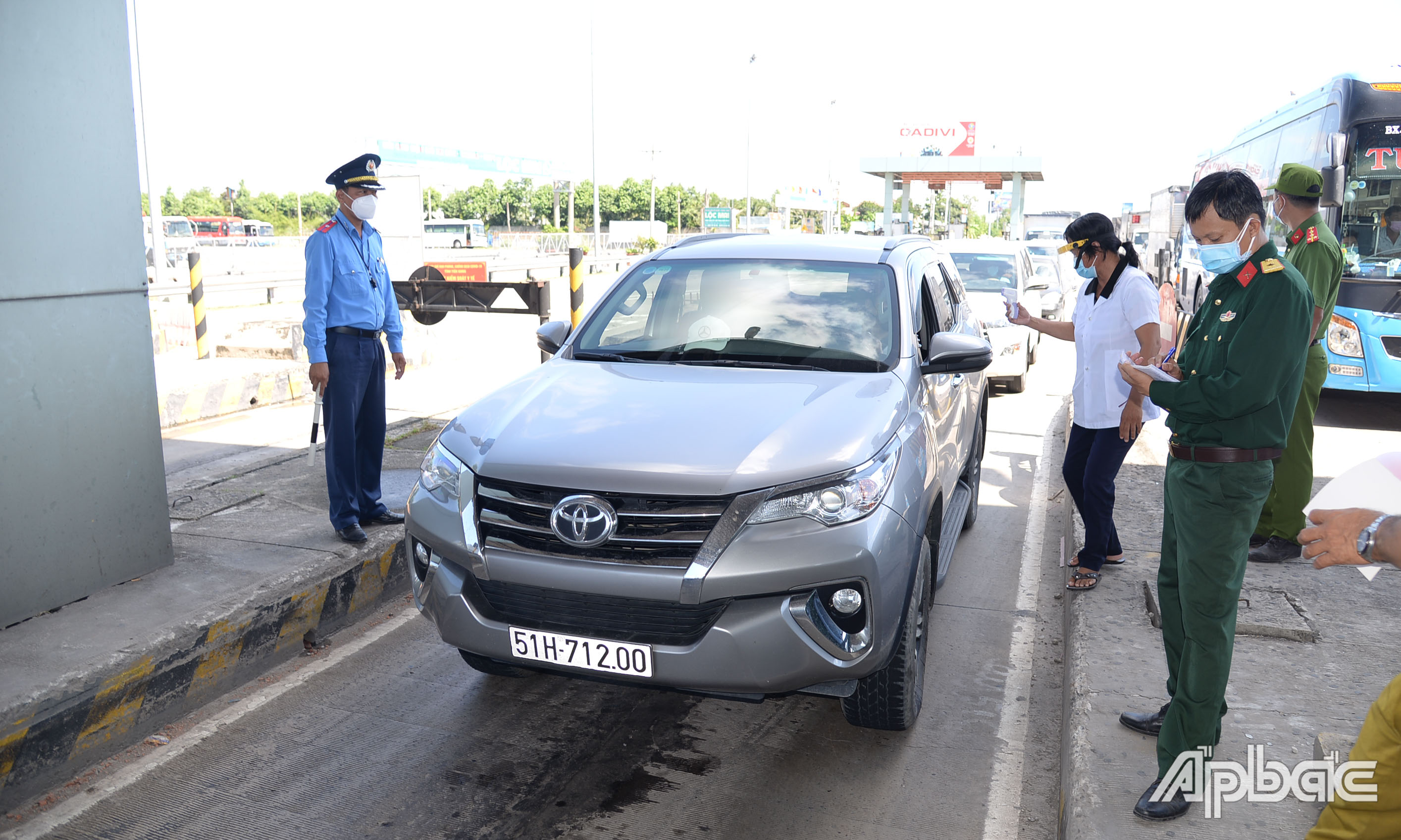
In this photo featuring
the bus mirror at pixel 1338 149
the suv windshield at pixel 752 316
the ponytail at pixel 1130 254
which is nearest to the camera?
the suv windshield at pixel 752 316

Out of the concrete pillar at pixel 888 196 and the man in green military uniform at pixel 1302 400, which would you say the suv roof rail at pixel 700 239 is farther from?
the concrete pillar at pixel 888 196

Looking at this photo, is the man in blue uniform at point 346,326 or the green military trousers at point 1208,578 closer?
the green military trousers at point 1208,578

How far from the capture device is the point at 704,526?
3.13m

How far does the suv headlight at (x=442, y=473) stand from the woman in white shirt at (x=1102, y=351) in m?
2.86

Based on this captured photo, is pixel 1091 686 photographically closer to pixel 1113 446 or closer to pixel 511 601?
pixel 1113 446

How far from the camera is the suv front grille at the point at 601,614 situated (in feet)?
10.2

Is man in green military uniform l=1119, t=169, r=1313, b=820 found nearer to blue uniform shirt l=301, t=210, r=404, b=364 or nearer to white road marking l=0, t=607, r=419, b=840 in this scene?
white road marking l=0, t=607, r=419, b=840

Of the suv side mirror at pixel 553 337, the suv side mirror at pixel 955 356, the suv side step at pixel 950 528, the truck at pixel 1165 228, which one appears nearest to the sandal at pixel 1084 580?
the suv side step at pixel 950 528

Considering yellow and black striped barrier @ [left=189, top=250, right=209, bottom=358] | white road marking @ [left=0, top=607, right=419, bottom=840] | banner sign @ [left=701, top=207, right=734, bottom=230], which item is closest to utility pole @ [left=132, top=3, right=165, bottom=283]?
yellow and black striped barrier @ [left=189, top=250, right=209, bottom=358]

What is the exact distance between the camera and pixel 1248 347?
108 inches

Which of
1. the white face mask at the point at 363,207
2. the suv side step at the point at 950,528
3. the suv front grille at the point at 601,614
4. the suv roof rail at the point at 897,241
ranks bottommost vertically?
the suv side step at the point at 950,528

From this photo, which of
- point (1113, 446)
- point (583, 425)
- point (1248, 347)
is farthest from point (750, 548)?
point (1113, 446)

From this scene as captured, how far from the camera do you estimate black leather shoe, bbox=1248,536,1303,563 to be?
5.29 meters

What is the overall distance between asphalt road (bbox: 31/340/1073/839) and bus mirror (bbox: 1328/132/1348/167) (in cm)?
774
